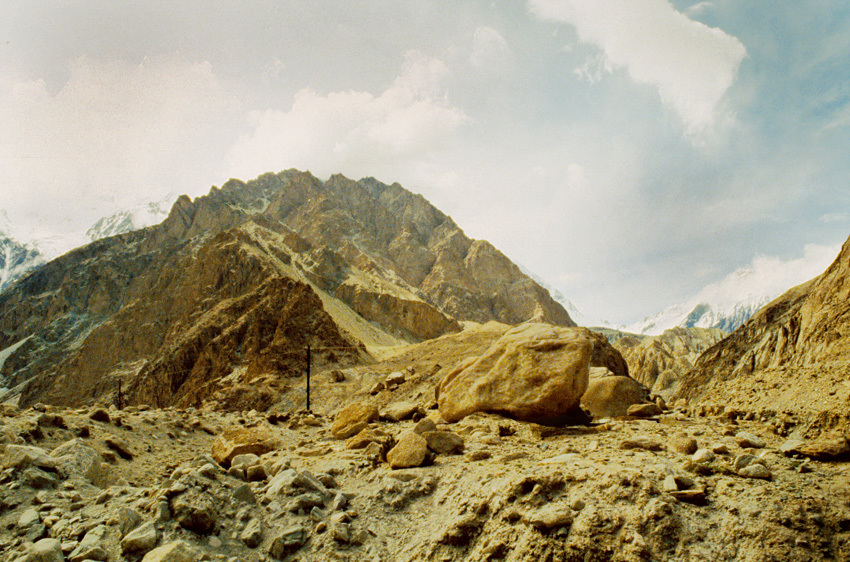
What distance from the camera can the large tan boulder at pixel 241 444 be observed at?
9.41 m

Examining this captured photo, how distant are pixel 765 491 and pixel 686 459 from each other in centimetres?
107

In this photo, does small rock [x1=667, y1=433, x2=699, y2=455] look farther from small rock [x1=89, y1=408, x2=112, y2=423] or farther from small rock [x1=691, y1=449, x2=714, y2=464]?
small rock [x1=89, y1=408, x2=112, y2=423]

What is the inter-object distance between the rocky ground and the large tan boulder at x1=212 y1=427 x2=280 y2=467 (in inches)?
96.2

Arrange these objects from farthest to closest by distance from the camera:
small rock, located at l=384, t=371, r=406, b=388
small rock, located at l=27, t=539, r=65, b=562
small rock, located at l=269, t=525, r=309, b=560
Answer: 1. small rock, located at l=384, t=371, r=406, b=388
2. small rock, located at l=269, t=525, r=309, b=560
3. small rock, located at l=27, t=539, r=65, b=562

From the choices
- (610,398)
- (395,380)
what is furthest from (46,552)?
(395,380)

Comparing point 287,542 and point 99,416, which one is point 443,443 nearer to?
point 287,542

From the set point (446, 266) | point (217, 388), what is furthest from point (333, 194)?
point (217, 388)

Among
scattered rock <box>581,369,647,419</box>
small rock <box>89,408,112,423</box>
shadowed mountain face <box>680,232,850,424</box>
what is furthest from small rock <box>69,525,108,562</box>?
shadowed mountain face <box>680,232,850,424</box>

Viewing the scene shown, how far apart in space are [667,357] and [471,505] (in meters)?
100

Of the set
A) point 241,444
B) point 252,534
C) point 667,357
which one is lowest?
point 667,357

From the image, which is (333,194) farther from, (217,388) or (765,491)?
(765,491)

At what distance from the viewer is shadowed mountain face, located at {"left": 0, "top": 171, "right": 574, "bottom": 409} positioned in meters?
57.8

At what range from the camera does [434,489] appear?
19.7 feet

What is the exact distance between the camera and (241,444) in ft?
32.6
